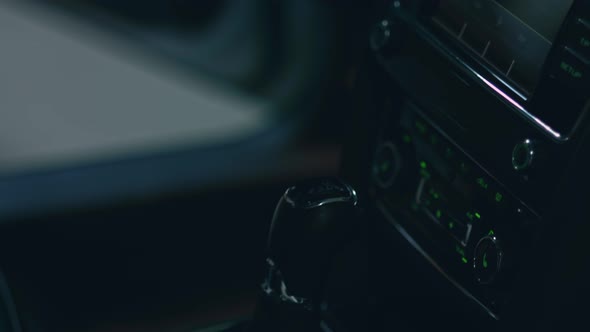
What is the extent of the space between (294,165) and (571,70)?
1.26 m

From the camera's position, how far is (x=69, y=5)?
2.18 meters

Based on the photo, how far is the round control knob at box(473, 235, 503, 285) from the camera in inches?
19.1

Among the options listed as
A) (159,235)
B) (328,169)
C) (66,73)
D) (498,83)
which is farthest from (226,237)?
(498,83)

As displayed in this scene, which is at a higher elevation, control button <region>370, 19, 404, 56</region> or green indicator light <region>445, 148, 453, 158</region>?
control button <region>370, 19, 404, 56</region>

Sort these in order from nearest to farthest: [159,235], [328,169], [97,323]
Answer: [97,323] → [159,235] → [328,169]

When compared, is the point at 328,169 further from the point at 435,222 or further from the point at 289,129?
the point at 435,222

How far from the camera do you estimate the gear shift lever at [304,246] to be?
0.53 m

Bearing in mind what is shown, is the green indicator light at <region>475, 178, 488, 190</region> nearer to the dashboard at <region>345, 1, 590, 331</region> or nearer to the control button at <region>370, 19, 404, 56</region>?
the dashboard at <region>345, 1, 590, 331</region>

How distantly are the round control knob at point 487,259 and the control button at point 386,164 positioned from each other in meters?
0.11

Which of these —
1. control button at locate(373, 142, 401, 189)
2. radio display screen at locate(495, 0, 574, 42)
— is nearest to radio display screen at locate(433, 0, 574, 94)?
radio display screen at locate(495, 0, 574, 42)

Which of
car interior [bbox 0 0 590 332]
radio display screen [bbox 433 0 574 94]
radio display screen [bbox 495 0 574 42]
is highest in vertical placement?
radio display screen [bbox 495 0 574 42]

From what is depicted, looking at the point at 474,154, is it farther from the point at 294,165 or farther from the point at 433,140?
the point at 294,165

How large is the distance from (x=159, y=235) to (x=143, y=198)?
0.09 meters

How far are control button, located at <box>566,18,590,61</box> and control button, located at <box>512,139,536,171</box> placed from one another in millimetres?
56
